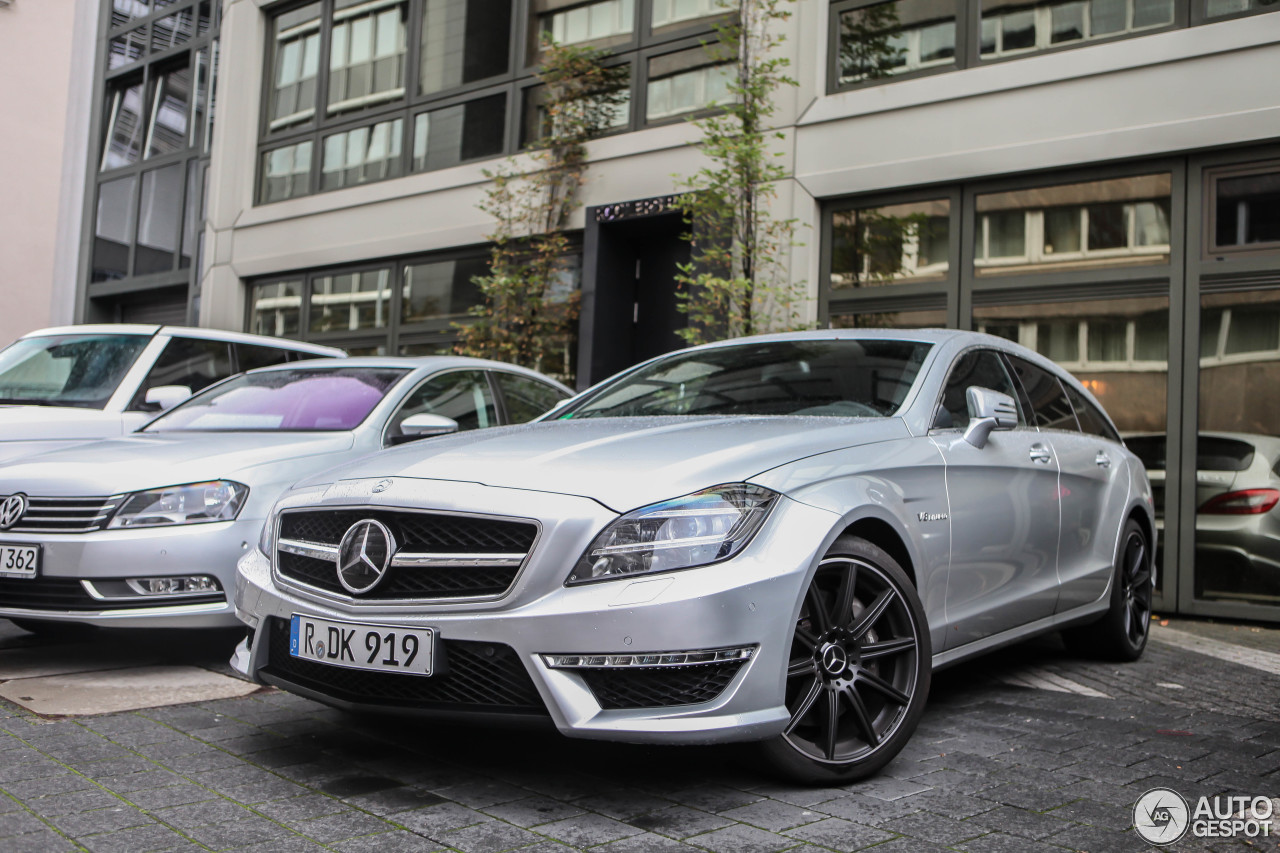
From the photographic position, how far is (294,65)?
14227mm

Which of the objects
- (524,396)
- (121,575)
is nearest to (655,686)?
(121,575)

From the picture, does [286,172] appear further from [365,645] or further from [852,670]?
[852,670]

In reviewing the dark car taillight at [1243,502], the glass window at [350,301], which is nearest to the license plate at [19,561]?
the dark car taillight at [1243,502]

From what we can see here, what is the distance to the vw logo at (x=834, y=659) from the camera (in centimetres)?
304

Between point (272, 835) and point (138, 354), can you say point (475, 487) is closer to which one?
point (272, 835)

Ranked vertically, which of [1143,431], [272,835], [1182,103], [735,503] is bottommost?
[272,835]

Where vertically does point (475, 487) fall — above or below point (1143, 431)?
below

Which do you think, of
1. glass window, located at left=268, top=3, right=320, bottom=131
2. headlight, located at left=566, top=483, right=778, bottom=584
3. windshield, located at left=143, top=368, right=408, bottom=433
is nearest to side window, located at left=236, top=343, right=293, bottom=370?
windshield, located at left=143, top=368, right=408, bottom=433

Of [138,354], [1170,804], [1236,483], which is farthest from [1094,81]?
[138,354]

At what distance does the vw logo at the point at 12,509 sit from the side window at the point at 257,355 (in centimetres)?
290

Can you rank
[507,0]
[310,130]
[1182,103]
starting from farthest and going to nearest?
[310,130] → [507,0] → [1182,103]

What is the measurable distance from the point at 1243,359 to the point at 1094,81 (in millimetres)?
2155

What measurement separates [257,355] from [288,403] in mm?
2031

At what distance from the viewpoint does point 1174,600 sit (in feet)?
24.1
